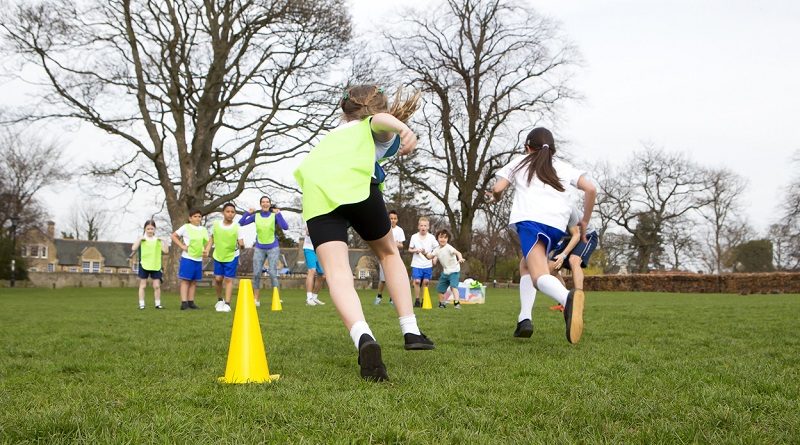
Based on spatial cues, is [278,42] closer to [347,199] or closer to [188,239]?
[188,239]

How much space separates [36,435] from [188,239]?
10489 millimetres

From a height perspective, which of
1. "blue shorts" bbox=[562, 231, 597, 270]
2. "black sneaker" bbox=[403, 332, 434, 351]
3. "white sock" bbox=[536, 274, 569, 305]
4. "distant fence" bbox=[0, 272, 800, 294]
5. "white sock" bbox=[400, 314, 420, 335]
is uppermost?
"blue shorts" bbox=[562, 231, 597, 270]

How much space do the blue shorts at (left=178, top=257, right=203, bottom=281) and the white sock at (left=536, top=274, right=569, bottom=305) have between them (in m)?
8.40

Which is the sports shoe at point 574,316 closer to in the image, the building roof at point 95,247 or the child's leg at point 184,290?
the child's leg at point 184,290

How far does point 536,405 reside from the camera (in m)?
2.92

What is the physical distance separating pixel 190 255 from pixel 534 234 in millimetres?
8556

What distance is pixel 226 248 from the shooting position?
12336 mm

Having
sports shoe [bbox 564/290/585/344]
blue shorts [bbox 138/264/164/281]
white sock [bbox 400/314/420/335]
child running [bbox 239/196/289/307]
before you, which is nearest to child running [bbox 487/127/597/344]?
sports shoe [bbox 564/290/585/344]

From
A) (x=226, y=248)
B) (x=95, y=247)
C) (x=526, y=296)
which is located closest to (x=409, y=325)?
(x=526, y=296)

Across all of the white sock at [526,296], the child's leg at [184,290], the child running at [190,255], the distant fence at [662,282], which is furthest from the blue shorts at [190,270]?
the distant fence at [662,282]

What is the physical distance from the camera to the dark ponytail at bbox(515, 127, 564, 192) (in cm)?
558

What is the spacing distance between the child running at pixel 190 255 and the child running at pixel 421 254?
3.97 m

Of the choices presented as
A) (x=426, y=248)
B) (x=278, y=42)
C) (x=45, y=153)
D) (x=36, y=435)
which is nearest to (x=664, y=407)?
(x=36, y=435)

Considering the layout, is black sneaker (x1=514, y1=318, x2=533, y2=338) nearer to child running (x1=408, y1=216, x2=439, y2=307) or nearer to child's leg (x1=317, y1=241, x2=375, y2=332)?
child's leg (x1=317, y1=241, x2=375, y2=332)
